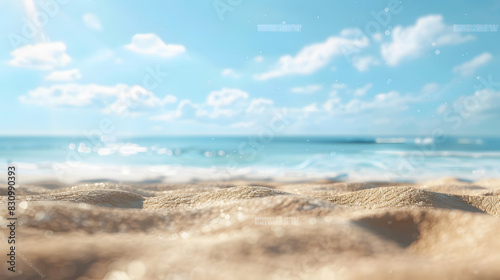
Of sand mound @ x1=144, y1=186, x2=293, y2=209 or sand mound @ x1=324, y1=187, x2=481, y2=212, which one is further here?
sand mound @ x1=324, y1=187, x2=481, y2=212

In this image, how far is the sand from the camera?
87cm

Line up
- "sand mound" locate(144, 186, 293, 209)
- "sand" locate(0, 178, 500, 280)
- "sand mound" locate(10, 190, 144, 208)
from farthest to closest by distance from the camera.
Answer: "sand mound" locate(10, 190, 144, 208), "sand mound" locate(144, 186, 293, 209), "sand" locate(0, 178, 500, 280)

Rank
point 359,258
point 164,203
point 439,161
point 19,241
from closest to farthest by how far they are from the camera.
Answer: point 359,258, point 19,241, point 164,203, point 439,161

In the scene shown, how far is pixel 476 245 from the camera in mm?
1023

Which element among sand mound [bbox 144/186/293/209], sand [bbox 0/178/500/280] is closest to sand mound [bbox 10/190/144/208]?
sand mound [bbox 144/186/293/209]

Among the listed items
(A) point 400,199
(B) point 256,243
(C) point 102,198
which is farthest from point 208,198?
(A) point 400,199

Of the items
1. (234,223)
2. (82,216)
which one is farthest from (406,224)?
(82,216)

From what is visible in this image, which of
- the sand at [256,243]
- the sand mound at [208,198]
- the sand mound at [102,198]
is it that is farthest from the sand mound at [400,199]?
the sand mound at [102,198]

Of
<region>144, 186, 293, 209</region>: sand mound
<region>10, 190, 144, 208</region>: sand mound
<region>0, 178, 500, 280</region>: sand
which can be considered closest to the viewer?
<region>0, 178, 500, 280</region>: sand

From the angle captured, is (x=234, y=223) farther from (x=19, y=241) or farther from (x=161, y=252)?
(x=19, y=241)

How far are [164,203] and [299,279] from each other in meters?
1.45

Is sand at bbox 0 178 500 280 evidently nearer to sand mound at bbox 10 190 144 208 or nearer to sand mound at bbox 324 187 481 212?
sand mound at bbox 10 190 144 208

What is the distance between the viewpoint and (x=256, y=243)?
1.04 meters

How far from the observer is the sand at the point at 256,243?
34.2 inches
